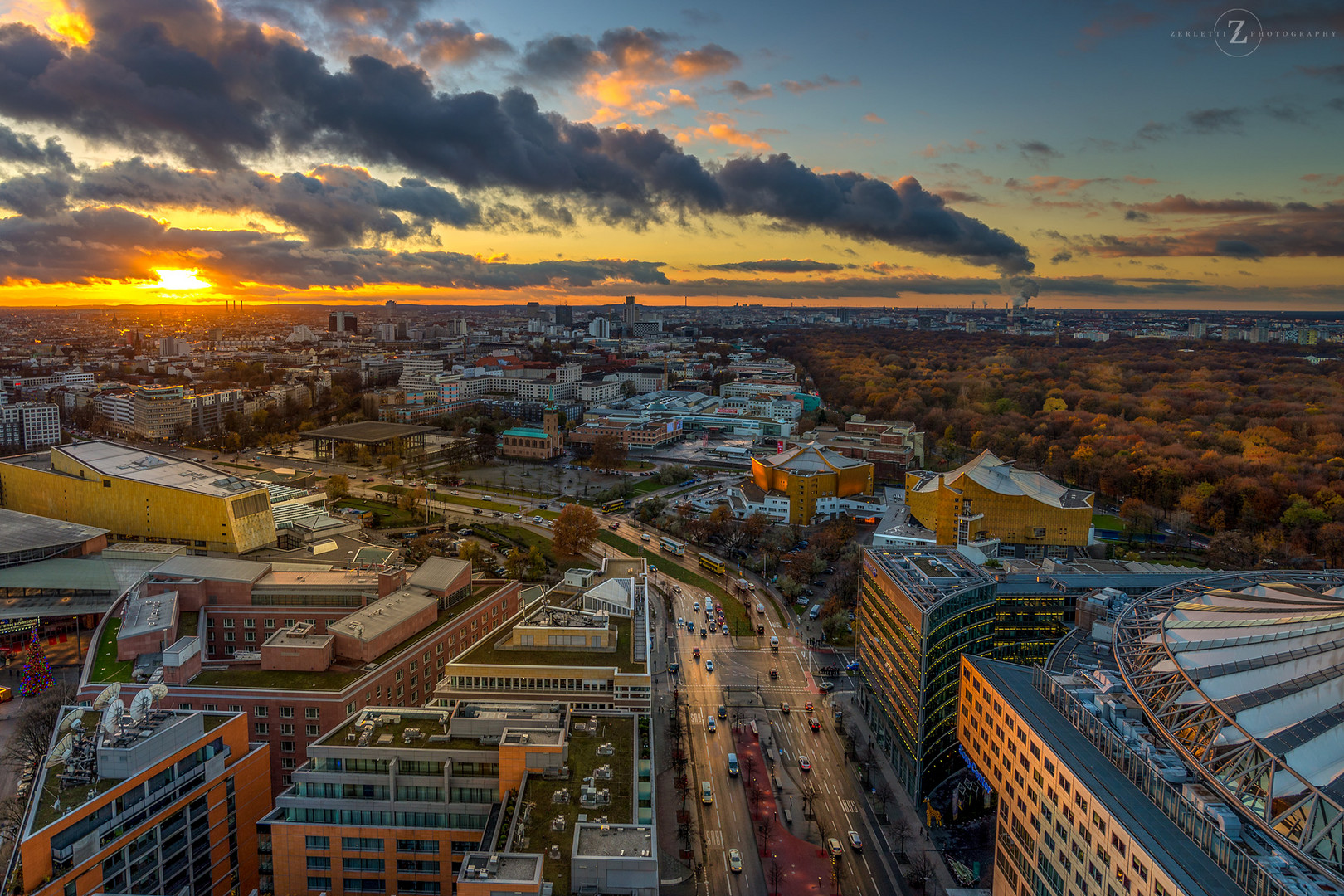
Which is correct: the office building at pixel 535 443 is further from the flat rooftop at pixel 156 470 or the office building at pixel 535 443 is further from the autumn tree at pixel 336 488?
the flat rooftop at pixel 156 470

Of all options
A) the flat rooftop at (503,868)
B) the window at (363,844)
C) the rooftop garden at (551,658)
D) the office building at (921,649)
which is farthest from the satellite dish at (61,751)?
the office building at (921,649)

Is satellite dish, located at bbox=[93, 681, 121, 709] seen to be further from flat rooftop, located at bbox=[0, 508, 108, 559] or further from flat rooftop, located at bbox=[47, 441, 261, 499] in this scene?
flat rooftop, located at bbox=[0, 508, 108, 559]

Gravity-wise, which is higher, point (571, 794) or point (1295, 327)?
point (1295, 327)

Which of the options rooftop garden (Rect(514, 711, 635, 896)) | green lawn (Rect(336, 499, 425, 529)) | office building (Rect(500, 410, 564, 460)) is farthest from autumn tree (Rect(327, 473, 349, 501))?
rooftop garden (Rect(514, 711, 635, 896))

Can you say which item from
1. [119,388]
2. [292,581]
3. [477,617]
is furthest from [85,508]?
[119,388]

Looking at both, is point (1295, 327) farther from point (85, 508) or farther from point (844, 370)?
point (85, 508)

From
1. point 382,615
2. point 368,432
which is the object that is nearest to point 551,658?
point 382,615
